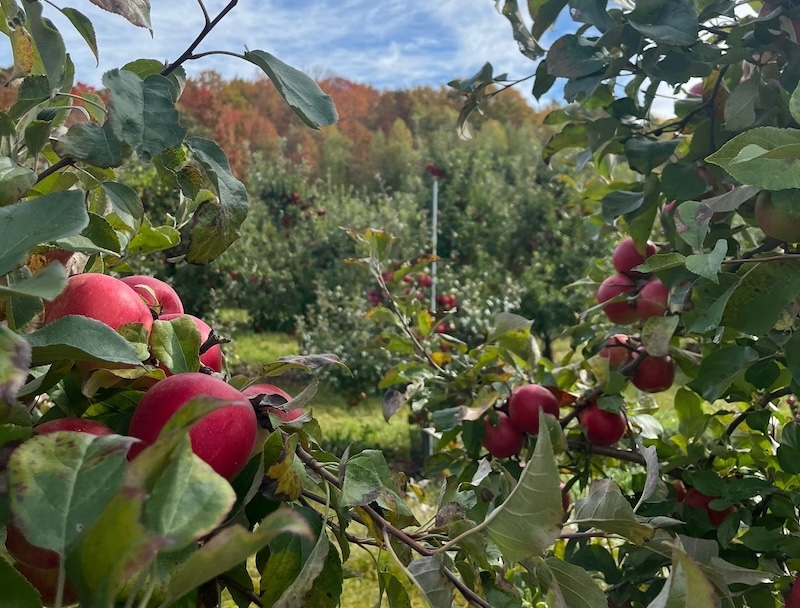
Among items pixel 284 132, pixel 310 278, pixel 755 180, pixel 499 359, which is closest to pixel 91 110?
pixel 755 180

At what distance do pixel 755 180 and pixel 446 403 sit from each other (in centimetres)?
78

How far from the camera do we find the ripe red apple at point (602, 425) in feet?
3.07

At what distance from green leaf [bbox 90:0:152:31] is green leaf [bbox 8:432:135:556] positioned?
0.90ft

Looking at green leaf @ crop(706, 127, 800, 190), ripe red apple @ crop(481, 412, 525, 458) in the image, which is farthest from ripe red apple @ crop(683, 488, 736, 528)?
green leaf @ crop(706, 127, 800, 190)

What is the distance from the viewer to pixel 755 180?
0.38 m

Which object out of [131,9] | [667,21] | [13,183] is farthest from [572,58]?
[13,183]

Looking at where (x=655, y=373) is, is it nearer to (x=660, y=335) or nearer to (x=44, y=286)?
(x=660, y=335)

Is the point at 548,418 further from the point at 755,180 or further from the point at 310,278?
the point at 310,278

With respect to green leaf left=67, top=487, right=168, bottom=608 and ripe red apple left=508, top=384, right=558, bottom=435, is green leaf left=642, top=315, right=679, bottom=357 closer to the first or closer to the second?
ripe red apple left=508, top=384, right=558, bottom=435

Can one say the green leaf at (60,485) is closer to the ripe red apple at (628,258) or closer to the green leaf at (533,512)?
the green leaf at (533,512)

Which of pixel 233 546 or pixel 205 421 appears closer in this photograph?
pixel 233 546

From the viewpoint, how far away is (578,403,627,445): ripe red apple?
94 cm

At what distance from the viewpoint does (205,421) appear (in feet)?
1.05

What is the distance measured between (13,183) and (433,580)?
280mm
